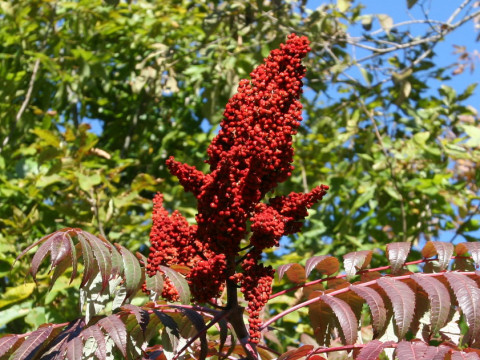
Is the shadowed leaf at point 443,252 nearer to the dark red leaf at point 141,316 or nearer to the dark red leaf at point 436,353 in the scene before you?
the dark red leaf at point 436,353

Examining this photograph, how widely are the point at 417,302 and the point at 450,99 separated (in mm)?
4387

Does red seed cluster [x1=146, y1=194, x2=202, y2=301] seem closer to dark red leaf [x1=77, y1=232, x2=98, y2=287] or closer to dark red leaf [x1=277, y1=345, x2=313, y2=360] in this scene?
dark red leaf [x1=77, y1=232, x2=98, y2=287]

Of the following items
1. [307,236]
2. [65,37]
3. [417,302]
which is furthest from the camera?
[65,37]

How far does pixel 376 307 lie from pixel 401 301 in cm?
8

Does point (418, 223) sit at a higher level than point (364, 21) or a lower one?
lower

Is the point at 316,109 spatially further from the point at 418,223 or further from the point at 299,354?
the point at 299,354

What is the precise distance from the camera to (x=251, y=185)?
223 centimetres

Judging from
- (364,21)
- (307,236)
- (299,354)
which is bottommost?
(307,236)

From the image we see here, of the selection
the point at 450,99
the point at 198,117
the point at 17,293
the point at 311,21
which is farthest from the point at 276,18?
the point at 17,293

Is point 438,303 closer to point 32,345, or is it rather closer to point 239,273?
point 239,273

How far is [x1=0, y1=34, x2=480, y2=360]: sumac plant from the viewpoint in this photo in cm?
220

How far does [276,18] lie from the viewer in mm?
5992

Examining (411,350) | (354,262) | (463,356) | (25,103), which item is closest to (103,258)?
(354,262)

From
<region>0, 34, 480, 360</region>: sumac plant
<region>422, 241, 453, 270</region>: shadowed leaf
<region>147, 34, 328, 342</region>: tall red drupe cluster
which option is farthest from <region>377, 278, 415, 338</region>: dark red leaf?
<region>147, 34, 328, 342</region>: tall red drupe cluster
